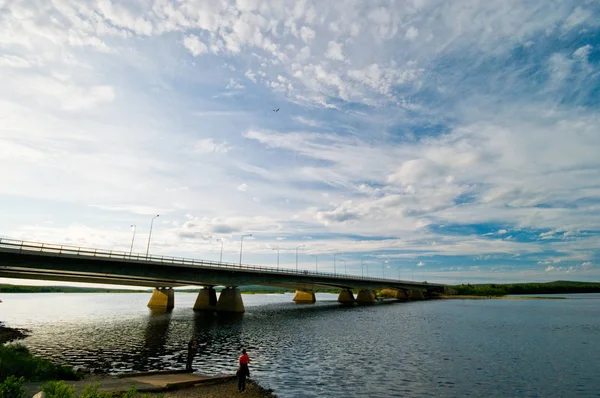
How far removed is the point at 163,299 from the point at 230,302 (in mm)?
28547

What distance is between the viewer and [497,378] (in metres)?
25.6

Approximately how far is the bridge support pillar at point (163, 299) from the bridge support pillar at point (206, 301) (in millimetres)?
12462

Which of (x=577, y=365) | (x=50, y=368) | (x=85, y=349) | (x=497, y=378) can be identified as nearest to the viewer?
(x=50, y=368)

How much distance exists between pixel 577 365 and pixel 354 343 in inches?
843

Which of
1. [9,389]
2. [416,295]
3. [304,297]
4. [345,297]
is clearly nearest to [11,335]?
[9,389]

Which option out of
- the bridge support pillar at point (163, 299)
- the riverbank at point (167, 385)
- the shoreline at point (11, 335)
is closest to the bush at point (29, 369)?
the riverbank at point (167, 385)

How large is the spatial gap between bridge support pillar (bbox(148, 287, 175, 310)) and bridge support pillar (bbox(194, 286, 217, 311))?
1246 centimetres

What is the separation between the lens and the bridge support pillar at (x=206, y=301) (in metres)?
87.4

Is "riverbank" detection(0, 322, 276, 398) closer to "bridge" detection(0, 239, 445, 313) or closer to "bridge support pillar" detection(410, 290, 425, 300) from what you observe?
"bridge" detection(0, 239, 445, 313)

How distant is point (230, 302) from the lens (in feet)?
265

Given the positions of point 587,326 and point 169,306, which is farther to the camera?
point 169,306

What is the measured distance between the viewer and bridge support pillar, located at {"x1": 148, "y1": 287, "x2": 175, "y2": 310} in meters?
95.8

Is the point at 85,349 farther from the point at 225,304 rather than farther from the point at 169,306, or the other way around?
the point at 169,306

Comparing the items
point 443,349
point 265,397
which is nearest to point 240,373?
point 265,397
